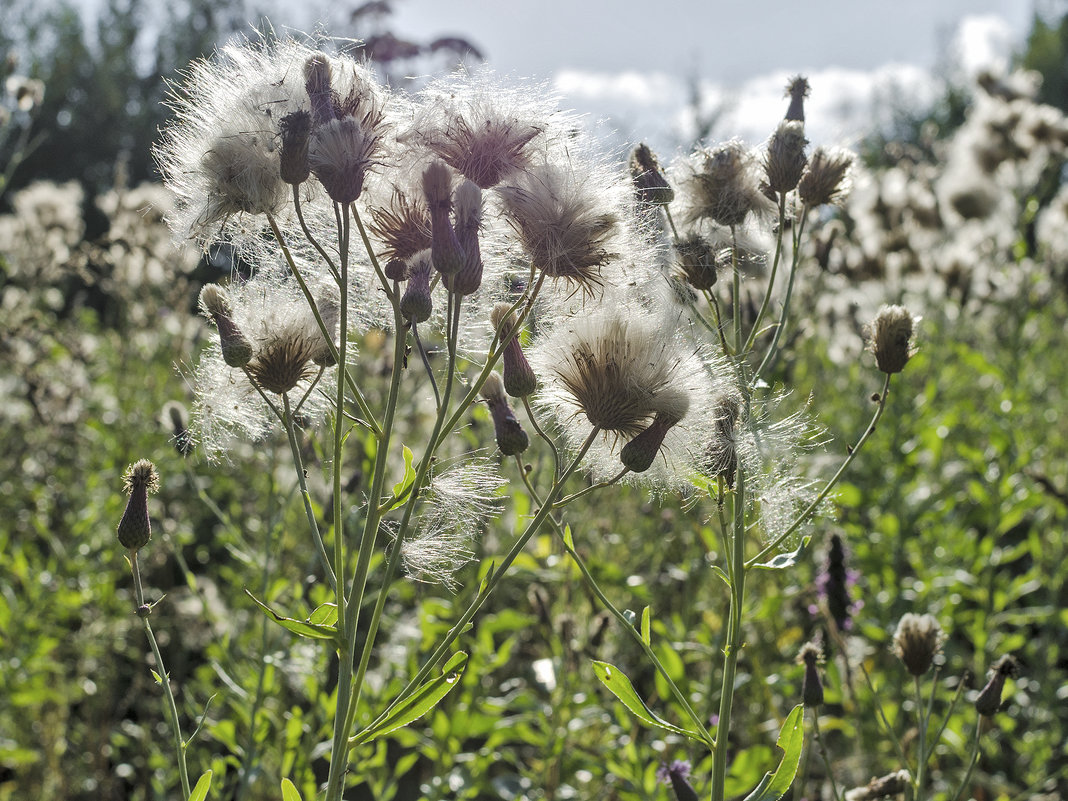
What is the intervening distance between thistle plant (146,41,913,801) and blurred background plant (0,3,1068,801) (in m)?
0.47

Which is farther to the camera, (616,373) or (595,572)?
(595,572)

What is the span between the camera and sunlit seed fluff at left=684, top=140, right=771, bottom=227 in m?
2.09

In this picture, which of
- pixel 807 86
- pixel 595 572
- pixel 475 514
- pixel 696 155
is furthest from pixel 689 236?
pixel 595 572

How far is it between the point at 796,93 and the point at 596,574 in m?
1.93

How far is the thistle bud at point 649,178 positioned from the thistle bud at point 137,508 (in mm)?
1218

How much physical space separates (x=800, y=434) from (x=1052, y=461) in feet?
13.5

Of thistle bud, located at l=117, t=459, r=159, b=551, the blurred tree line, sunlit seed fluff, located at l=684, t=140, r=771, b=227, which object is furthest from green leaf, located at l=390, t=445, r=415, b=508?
the blurred tree line

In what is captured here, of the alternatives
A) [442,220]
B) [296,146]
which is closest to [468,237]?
[442,220]

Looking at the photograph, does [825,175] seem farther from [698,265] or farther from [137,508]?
[137,508]

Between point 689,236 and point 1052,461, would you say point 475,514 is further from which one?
point 1052,461

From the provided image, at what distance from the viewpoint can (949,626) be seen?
370 cm

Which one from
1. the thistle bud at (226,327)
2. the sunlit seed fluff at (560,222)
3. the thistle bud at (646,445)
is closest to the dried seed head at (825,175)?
the sunlit seed fluff at (560,222)

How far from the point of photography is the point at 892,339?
74.6 inches

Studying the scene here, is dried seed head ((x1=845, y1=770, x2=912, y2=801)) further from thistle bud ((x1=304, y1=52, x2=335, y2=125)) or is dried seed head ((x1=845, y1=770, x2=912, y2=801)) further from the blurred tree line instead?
the blurred tree line
